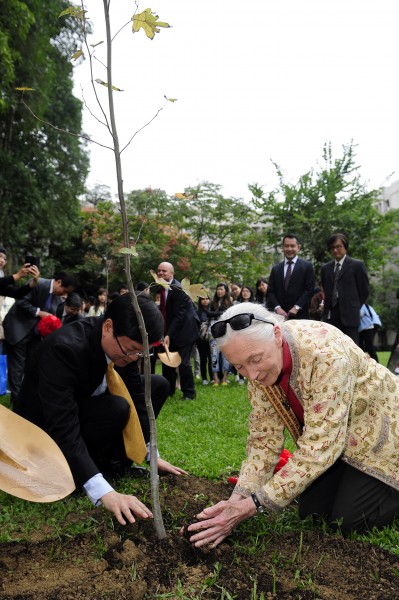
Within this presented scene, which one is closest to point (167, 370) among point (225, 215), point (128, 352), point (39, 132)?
point (128, 352)

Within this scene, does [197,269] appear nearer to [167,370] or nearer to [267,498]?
[167,370]

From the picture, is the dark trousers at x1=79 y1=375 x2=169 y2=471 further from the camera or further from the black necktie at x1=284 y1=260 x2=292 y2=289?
the black necktie at x1=284 y1=260 x2=292 y2=289

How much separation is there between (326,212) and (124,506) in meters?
18.2

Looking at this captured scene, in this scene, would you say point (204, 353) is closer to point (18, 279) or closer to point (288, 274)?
point (288, 274)

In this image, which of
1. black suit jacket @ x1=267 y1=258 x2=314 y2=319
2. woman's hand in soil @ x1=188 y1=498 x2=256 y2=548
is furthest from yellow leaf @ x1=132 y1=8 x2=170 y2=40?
black suit jacket @ x1=267 y1=258 x2=314 y2=319

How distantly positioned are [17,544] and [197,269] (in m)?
13.0

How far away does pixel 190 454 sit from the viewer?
4.30m

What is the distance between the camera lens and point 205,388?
27.7 feet

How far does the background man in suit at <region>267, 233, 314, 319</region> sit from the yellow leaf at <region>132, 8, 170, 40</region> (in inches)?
211

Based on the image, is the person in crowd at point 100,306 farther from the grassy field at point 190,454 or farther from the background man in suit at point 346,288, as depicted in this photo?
the background man in suit at point 346,288

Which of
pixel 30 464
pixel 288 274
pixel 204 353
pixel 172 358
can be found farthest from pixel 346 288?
pixel 30 464

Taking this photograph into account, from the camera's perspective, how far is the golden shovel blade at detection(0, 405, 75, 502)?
2533 mm

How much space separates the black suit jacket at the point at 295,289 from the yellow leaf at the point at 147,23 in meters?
5.41

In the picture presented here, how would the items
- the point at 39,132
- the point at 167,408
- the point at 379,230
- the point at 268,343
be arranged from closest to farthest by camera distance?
the point at 268,343 → the point at 167,408 → the point at 39,132 → the point at 379,230
